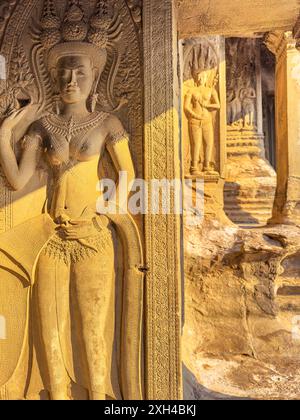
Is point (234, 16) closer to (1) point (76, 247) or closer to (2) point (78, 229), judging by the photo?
(2) point (78, 229)

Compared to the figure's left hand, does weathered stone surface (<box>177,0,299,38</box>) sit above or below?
above

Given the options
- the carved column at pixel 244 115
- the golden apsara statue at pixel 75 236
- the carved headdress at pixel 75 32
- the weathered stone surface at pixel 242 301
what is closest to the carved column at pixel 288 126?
the weathered stone surface at pixel 242 301

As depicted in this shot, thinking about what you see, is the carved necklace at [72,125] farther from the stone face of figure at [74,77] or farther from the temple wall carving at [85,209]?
the stone face of figure at [74,77]

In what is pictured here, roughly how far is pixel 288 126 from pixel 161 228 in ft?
13.4

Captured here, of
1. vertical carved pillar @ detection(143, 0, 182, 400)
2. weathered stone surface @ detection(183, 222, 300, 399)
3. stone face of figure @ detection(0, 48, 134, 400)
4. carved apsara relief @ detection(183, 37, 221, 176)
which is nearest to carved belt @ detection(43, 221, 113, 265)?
stone face of figure @ detection(0, 48, 134, 400)

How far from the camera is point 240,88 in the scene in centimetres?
959

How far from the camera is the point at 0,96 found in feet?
8.99

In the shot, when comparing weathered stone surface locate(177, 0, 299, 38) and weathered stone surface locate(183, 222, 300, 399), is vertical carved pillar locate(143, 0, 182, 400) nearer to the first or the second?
weathered stone surface locate(177, 0, 299, 38)

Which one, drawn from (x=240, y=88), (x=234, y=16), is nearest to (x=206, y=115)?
(x=234, y=16)

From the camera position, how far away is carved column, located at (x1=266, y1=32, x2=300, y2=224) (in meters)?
5.77

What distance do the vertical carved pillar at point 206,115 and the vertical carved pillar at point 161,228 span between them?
376 centimetres

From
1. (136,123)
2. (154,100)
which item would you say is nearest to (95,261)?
(136,123)

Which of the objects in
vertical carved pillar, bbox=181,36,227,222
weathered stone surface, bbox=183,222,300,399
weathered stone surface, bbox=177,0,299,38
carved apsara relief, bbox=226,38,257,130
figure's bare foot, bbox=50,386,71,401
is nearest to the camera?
figure's bare foot, bbox=50,386,71,401

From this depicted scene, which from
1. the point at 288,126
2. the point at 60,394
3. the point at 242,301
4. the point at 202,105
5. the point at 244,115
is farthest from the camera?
the point at 244,115
